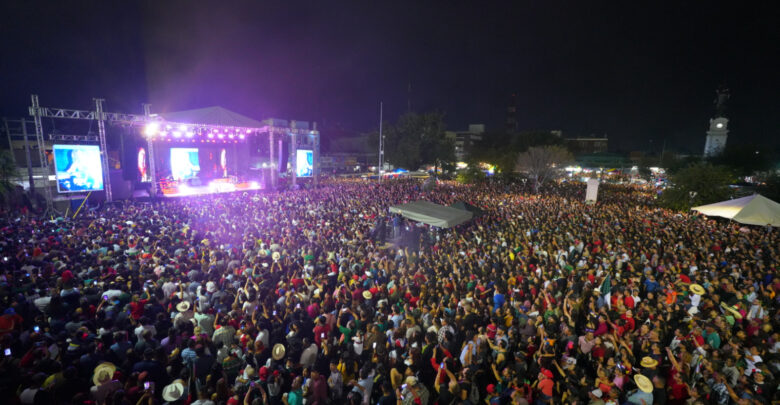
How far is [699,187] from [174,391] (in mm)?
25165

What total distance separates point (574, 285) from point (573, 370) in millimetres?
3269

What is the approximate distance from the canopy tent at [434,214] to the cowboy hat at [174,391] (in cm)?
882

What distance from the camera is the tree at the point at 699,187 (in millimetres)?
18797

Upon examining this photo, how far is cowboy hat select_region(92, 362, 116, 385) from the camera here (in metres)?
3.76

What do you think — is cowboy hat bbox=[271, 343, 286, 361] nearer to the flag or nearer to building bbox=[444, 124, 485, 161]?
the flag

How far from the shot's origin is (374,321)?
5605 millimetres

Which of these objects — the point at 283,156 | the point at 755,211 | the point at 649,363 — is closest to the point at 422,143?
the point at 283,156

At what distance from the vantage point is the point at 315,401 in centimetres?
387

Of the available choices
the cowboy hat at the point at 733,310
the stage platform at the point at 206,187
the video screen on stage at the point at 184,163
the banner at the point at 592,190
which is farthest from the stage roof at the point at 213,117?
the cowboy hat at the point at 733,310

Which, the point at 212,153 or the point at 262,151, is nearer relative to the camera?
the point at 212,153

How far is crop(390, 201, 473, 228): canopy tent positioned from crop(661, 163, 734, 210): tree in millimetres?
14968

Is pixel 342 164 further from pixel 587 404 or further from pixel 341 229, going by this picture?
pixel 587 404

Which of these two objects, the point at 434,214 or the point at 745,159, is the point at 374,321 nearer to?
the point at 434,214

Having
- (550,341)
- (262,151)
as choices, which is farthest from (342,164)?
(550,341)
